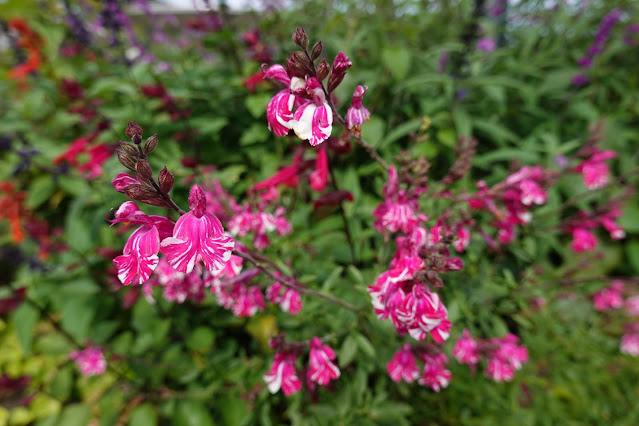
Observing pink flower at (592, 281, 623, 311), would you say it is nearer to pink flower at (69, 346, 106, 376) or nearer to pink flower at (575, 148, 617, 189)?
pink flower at (575, 148, 617, 189)

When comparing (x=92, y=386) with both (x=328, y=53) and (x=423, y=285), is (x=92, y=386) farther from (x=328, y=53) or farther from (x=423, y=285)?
(x=328, y=53)

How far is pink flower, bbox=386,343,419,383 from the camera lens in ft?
2.47

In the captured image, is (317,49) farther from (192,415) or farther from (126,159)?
(192,415)

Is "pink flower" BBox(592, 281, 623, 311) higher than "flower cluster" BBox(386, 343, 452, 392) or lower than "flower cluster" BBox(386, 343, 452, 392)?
lower

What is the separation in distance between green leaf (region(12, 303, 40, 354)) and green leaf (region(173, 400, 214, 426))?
753 mm

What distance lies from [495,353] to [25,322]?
1.95 meters

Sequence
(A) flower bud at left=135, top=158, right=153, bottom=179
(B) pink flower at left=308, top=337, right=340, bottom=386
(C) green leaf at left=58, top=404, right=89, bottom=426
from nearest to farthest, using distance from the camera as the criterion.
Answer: (A) flower bud at left=135, top=158, right=153, bottom=179, (B) pink flower at left=308, top=337, right=340, bottom=386, (C) green leaf at left=58, top=404, right=89, bottom=426

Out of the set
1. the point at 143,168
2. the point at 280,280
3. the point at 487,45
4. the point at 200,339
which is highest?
the point at 487,45

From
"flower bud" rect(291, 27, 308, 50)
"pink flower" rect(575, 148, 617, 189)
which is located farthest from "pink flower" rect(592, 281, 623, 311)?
"flower bud" rect(291, 27, 308, 50)

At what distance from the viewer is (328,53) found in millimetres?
1608

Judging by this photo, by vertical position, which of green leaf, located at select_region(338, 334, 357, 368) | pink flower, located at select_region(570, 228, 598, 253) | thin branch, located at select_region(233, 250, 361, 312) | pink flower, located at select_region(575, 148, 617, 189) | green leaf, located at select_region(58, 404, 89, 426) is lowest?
green leaf, located at select_region(58, 404, 89, 426)

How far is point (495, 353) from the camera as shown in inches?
40.3

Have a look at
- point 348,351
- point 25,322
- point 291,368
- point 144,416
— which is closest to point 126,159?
point 291,368

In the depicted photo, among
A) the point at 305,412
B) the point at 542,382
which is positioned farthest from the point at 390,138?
the point at 542,382
